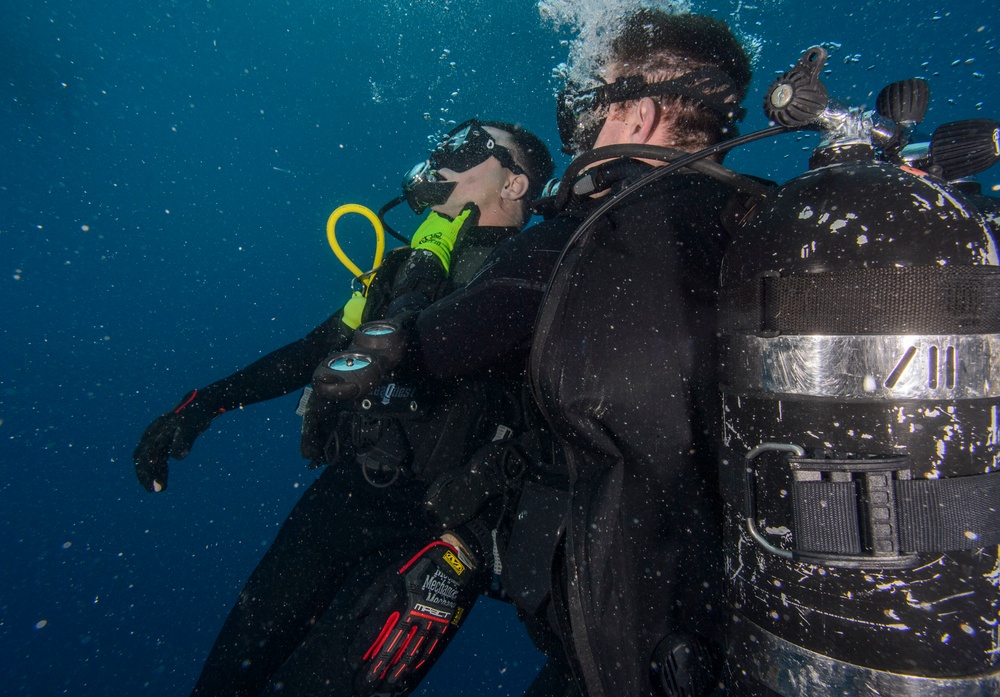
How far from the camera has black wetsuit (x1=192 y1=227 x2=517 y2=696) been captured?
7.88 ft

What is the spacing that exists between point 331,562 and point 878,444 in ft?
8.83

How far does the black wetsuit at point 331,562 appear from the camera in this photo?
240 cm

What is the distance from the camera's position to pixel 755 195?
1.20m

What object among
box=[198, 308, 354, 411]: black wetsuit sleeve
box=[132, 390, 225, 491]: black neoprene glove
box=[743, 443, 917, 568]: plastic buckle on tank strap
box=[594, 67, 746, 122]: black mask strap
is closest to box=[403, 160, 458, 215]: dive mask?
box=[198, 308, 354, 411]: black wetsuit sleeve

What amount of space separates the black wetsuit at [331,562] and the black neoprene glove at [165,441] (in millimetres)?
861

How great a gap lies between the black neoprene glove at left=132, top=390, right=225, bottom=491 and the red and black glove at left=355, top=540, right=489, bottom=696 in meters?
1.68

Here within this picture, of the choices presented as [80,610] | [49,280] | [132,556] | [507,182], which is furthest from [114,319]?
[507,182]

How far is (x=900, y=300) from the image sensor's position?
2.82 feet

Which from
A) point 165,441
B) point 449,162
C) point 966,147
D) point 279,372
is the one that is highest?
point 449,162

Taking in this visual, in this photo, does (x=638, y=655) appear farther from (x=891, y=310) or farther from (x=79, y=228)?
(x=79, y=228)

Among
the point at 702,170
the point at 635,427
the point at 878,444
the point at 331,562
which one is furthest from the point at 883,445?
the point at 331,562

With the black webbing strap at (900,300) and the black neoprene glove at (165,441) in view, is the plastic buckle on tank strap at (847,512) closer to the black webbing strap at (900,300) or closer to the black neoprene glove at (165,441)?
the black webbing strap at (900,300)

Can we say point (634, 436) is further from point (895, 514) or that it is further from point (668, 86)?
point (668, 86)

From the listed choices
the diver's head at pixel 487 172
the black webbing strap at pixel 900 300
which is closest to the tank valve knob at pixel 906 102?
the black webbing strap at pixel 900 300
